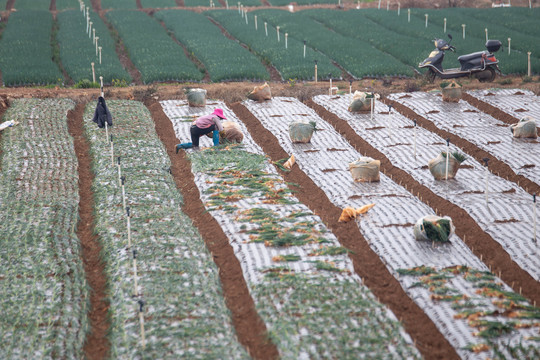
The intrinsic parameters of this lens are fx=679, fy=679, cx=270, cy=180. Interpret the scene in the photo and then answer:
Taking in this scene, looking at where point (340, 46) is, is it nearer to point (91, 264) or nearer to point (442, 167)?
point (442, 167)

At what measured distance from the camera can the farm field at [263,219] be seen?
730cm

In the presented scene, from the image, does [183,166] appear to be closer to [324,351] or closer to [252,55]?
[324,351]

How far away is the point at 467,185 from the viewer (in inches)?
456

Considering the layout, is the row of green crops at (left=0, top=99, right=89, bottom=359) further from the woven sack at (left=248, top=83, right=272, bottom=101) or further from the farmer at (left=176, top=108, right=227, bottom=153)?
the woven sack at (left=248, top=83, right=272, bottom=101)

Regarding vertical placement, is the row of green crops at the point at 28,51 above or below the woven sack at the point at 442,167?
above

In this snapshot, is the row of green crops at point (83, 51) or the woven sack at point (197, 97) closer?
the woven sack at point (197, 97)

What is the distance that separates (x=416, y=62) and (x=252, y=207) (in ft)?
43.5

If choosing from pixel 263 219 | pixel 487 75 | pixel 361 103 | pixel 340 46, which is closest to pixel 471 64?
pixel 487 75

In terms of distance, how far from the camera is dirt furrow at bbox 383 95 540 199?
39.0 feet

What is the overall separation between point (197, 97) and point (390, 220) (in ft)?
26.8

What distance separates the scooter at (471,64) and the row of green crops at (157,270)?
9.40 meters

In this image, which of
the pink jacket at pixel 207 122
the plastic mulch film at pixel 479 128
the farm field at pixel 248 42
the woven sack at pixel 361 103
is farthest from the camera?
the farm field at pixel 248 42

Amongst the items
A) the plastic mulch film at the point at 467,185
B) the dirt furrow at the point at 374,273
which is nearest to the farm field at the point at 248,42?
the plastic mulch film at the point at 467,185

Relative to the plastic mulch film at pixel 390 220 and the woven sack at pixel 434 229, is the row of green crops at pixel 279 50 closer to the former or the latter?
the plastic mulch film at pixel 390 220
